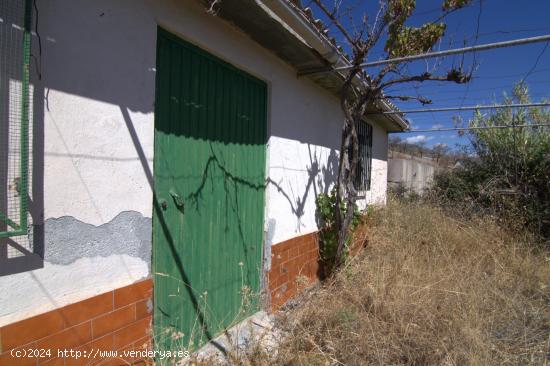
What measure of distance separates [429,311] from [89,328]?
2.84 metres

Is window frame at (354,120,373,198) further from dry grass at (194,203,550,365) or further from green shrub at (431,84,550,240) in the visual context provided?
green shrub at (431,84,550,240)

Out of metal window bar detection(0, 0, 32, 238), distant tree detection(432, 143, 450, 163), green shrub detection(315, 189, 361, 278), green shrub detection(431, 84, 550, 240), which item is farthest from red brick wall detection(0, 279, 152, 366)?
distant tree detection(432, 143, 450, 163)

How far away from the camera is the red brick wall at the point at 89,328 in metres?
1.43

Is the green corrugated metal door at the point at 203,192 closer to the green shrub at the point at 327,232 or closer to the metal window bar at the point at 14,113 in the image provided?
the metal window bar at the point at 14,113

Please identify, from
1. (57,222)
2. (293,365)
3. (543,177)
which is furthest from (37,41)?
(543,177)

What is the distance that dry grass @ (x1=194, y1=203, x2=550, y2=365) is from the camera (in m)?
2.49

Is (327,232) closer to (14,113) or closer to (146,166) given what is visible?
(146,166)

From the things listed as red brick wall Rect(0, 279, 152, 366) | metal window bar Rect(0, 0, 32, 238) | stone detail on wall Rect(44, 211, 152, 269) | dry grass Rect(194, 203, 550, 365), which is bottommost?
dry grass Rect(194, 203, 550, 365)

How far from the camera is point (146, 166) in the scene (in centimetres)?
205

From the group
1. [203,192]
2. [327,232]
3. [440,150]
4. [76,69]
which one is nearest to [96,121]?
[76,69]

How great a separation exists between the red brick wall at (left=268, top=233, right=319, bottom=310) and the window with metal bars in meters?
2.38

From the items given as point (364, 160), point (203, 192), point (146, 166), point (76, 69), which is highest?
point (76, 69)

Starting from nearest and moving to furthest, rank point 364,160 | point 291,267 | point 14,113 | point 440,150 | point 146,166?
point 14,113, point 146,166, point 291,267, point 364,160, point 440,150

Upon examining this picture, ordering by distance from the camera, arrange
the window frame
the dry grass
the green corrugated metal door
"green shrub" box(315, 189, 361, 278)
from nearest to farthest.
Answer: the green corrugated metal door → the dry grass → "green shrub" box(315, 189, 361, 278) → the window frame
